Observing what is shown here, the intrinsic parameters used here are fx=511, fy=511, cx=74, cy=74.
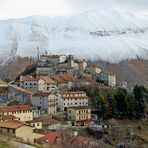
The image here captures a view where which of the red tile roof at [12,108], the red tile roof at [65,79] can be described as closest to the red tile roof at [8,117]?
the red tile roof at [12,108]

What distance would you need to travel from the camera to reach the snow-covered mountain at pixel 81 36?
12150 cm

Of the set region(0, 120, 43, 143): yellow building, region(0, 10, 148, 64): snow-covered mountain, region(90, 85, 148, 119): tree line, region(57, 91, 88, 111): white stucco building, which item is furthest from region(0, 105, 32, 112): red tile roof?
region(0, 10, 148, 64): snow-covered mountain

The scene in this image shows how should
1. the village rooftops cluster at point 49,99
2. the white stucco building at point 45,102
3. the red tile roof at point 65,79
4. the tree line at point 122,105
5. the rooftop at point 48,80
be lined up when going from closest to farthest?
1. the village rooftops cluster at point 49,99
2. the tree line at point 122,105
3. the white stucco building at point 45,102
4. the rooftop at point 48,80
5. the red tile roof at point 65,79

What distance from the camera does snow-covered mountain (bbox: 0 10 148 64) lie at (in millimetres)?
121500

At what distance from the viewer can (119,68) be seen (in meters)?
109

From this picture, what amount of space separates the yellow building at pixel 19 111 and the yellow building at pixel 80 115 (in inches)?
177

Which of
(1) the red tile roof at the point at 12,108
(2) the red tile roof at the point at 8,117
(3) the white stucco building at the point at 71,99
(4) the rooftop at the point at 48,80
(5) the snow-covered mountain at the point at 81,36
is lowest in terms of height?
(2) the red tile roof at the point at 8,117

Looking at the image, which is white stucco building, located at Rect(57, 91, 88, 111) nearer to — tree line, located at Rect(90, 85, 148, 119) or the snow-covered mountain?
tree line, located at Rect(90, 85, 148, 119)

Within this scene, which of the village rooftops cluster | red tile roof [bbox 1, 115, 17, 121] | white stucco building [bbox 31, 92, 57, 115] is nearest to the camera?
→ the village rooftops cluster

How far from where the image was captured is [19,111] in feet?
164

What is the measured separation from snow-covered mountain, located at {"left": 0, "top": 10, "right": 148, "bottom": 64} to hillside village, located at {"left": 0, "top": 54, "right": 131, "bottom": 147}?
4176 cm

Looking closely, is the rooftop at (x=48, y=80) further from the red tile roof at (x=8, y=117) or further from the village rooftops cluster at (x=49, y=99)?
the red tile roof at (x=8, y=117)

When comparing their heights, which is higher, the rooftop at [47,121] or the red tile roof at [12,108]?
the red tile roof at [12,108]

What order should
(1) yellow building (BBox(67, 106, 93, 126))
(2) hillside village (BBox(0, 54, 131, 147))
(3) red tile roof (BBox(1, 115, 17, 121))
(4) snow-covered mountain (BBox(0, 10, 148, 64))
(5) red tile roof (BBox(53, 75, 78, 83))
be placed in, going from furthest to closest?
(4) snow-covered mountain (BBox(0, 10, 148, 64)) → (5) red tile roof (BBox(53, 75, 78, 83)) → (1) yellow building (BBox(67, 106, 93, 126)) → (3) red tile roof (BBox(1, 115, 17, 121)) → (2) hillside village (BBox(0, 54, 131, 147))
